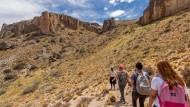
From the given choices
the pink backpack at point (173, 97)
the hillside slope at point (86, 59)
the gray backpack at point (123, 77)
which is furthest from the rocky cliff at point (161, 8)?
the pink backpack at point (173, 97)

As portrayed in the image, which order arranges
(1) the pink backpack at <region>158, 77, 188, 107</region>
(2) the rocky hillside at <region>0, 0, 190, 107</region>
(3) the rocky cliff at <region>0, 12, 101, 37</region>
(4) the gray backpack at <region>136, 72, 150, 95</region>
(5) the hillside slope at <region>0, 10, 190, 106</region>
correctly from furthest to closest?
(3) the rocky cliff at <region>0, 12, 101, 37</region>, (5) the hillside slope at <region>0, 10, 190, 106</region>, (2) the rocky hillside at <region>0, 0, 190, 107</region>, (4) the gray backpack at <region>136, 72, 150, 95</region>, (1) the pink backpack at <region>158, 77, 188, 107</region>

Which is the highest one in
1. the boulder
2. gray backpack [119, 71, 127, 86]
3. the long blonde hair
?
the boulder

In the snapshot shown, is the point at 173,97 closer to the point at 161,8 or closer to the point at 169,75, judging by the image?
the point at 169,75

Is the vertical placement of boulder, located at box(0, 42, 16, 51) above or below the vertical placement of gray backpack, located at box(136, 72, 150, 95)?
above

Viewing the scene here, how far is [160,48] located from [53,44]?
46394 mm

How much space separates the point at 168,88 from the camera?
14.5ft

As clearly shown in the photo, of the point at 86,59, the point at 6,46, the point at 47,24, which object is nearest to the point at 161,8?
the point at 86,59

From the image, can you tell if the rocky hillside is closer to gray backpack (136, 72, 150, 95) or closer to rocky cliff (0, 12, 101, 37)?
rocky cliff (0, 12, 101, 37)

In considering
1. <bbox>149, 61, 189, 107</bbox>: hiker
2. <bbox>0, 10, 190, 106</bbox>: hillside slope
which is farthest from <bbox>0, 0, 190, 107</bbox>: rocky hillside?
<bbox>149, 61, 189, 107</bbox>: hiker

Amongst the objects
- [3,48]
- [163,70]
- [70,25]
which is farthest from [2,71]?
[163,70]

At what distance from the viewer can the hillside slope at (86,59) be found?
2241 centimetres

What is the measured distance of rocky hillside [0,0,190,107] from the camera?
20156 millimetres

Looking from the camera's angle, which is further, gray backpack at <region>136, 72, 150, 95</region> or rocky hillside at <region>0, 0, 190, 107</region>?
rocky hillside at <region>0, 0, 190, 107</region>

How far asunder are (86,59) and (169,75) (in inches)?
1785
